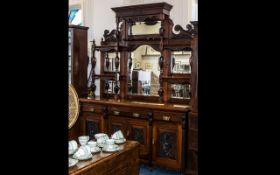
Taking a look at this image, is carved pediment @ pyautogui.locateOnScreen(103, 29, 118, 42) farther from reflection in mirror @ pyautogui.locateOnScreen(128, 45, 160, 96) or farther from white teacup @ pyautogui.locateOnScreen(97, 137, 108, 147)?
white teacup @ pyautogui.locateOnScreen(97, 137, 108, 147)

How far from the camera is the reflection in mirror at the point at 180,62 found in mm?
4223

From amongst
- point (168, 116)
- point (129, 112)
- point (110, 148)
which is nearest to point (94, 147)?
point (110, 148)

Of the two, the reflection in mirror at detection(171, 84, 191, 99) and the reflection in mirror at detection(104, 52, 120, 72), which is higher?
the reflection in mirror at detection(104, 52, 120, 72)

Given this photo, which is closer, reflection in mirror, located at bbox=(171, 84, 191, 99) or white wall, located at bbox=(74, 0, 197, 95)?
reflection in mirror, located at bbox=(171, 84, 191, 99)

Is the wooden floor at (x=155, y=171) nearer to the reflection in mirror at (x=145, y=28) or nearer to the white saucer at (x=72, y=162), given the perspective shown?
the white saucer at (x=72, y=162)

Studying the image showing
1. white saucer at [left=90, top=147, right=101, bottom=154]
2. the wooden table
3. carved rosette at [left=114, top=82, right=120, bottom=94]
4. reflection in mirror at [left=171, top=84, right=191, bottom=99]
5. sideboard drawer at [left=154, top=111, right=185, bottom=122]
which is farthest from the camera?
carved rosette at [left=114, top=82, right=120, bottom=94]

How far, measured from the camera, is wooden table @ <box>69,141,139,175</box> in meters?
2.23

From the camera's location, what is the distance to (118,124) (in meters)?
4.30

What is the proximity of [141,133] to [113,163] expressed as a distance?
161 cm

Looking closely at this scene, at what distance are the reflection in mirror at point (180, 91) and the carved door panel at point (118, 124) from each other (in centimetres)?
81

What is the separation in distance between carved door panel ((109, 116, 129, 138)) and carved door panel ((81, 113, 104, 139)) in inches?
7.0

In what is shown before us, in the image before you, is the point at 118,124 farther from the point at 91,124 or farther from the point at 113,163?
the point at 113,163

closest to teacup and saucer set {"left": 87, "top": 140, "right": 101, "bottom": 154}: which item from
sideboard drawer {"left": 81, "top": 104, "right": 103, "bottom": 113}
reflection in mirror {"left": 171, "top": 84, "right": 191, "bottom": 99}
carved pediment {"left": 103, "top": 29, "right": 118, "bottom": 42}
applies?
sideboard drawer {"left": 81, "top": 104, "right": 103, "bottom": 113}
